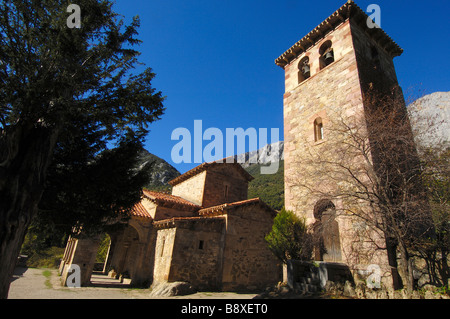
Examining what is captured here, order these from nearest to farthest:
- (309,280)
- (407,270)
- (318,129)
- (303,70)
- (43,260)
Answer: (407,270), (309,280), (318,129), (303,70), (43,260)

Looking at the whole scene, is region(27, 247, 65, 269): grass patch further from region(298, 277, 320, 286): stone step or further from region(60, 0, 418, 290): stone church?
region(298, 277, 320, 286): stone step

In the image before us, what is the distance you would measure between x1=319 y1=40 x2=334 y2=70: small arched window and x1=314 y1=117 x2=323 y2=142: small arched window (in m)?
2.74

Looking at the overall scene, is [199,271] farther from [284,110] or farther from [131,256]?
[284,110]

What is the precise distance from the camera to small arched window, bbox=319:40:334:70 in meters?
10.3

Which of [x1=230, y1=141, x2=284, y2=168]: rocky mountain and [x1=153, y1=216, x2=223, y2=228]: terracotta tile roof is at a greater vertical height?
[x1=230, y1=141, x2=284, y2=168]: rocky mountain

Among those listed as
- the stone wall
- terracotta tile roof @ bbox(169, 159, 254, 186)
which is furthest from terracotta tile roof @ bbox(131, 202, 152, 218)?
terracotta tile roof @ bbox(169, 159, 254, 186)

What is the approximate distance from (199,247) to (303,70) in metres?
10.5

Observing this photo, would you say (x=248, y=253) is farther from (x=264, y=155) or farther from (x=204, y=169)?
(x=264, y=155)

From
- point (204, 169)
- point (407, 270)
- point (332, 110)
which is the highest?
point (204, 169)

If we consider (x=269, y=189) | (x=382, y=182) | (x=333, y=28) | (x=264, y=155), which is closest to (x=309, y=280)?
(x=382, y=182)

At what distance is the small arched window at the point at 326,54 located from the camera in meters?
10.3

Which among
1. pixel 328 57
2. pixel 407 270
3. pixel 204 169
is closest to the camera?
pixel 407 270

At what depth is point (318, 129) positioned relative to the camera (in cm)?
948
